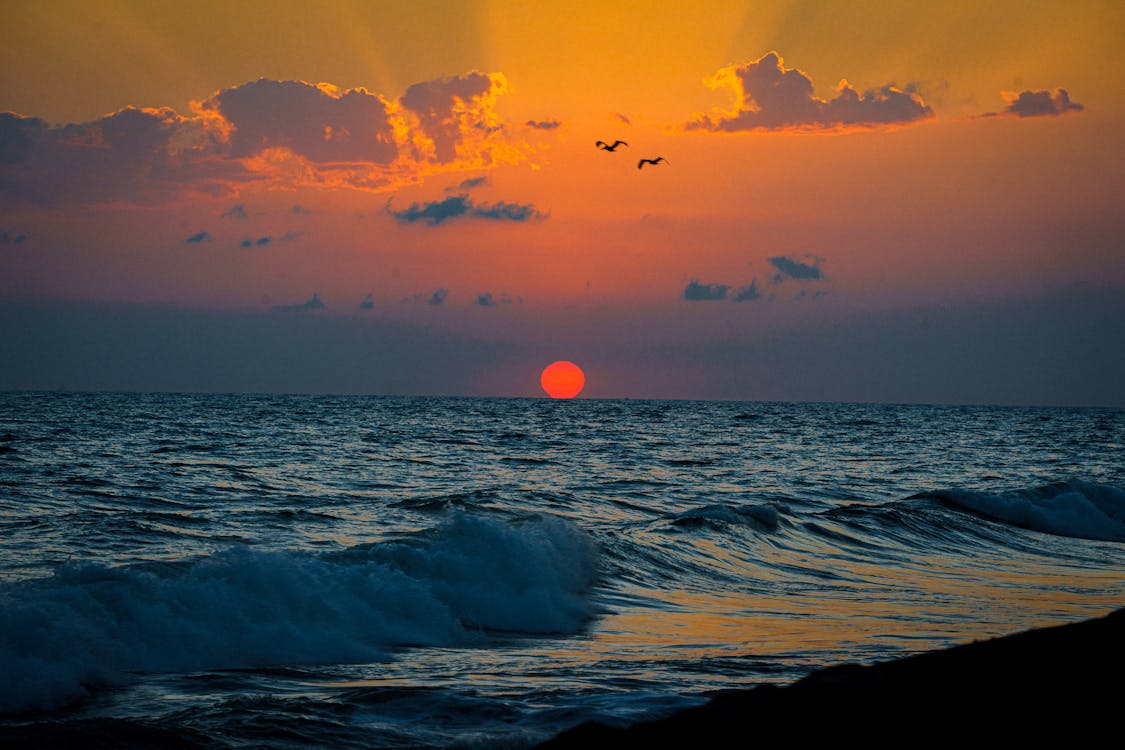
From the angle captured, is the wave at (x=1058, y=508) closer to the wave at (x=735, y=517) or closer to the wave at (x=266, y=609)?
the wave at (x=735, y=517)

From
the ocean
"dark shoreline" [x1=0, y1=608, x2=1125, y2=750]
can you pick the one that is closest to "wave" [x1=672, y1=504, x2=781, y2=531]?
the ocean

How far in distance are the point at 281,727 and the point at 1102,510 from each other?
2765 centimetres

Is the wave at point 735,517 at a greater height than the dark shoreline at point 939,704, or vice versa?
the dark shoreline at point 939,704

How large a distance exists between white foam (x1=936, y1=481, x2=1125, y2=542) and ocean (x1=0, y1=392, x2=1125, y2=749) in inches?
4.5

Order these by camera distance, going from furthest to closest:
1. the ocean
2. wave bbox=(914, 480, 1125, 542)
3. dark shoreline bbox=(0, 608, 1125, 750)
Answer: wave bbox=(914, 480, 1125, 542) → the ocean → dark shoreline bbox=(0, 608, 1125, 750)

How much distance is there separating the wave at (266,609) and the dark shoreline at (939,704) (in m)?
6.65

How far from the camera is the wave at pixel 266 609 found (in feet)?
32.2

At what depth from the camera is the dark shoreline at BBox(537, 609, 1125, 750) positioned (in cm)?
452

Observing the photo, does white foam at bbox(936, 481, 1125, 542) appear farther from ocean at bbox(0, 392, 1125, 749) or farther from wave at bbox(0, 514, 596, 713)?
wave at bbox(0, 514, 596, 713)

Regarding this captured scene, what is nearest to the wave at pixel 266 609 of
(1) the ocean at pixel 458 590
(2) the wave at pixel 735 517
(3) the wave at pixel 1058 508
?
(1) the ocean at pixel 458 590

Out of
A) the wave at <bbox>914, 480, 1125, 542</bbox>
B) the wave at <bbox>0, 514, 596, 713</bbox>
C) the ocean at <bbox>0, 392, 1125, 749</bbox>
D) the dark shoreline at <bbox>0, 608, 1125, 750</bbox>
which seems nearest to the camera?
the dark shoreline at <bbox>0, 608, 1125, 750</bbox>

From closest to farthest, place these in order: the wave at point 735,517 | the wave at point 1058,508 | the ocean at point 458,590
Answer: the ocean at point 458,590 → the wave at point 735,517 → the wave at point 1058,508

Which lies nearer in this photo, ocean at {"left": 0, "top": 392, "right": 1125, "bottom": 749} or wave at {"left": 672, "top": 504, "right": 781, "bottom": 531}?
ocean at {"left": 0, "top": 392, "right": 1125, "bottom": 749}

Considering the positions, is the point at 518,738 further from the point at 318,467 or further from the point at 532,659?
the point at 318,467
